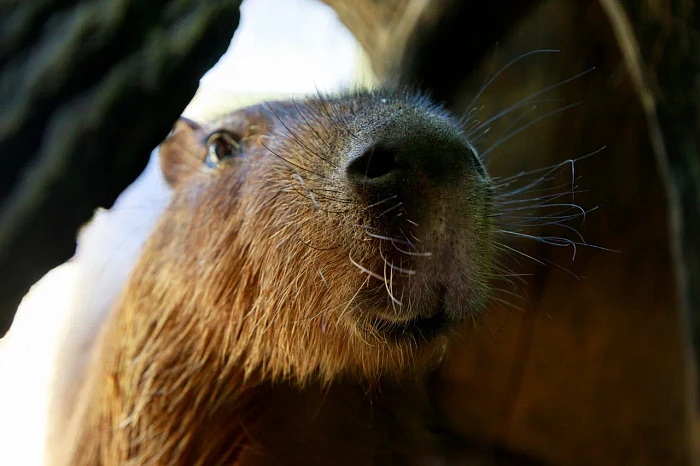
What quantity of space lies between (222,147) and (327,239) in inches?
18.3

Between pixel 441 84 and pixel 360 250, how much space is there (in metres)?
1.12

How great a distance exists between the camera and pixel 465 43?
5.34 feet

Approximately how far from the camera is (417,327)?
2.67ft

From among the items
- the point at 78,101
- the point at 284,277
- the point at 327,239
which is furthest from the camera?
the point at 284,277

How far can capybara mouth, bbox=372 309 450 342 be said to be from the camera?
31.4 inches

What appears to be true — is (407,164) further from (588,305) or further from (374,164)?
(588,305)

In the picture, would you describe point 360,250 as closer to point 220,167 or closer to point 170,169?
point 220,167

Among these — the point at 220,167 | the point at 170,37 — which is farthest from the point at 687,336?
the point at 170,37

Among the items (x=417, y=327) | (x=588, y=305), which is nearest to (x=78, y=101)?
(x=417, y=327)

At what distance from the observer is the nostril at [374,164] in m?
0.74

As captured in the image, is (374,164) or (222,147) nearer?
(374,164)

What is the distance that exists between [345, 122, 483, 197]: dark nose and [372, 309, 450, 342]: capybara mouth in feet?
0.71

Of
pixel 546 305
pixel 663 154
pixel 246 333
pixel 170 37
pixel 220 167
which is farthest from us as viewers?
pixel 546 305

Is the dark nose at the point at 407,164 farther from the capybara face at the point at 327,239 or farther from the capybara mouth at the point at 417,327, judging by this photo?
the capybara mouth at the point at 417,327
